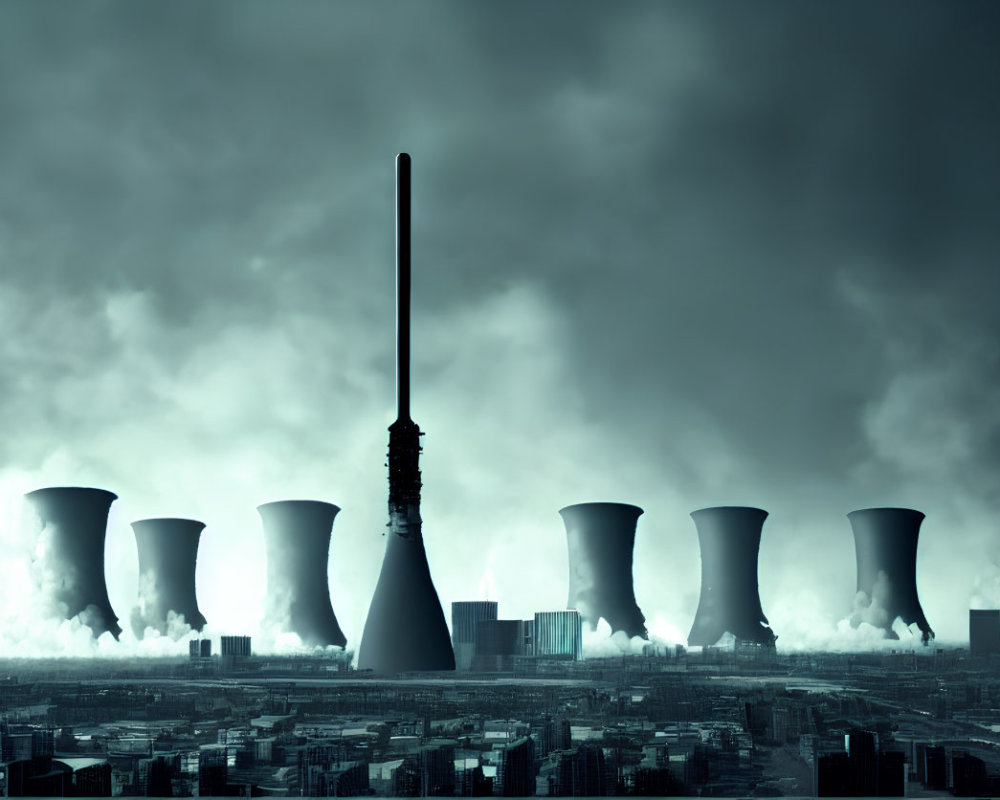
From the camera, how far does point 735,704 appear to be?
15.0m

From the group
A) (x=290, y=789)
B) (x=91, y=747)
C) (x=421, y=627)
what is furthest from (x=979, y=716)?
(x=91, y=747)

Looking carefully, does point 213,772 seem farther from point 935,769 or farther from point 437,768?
point 935,769

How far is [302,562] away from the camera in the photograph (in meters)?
19.1

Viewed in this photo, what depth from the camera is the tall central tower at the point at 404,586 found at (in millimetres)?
12977

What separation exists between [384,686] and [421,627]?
0.77 metres

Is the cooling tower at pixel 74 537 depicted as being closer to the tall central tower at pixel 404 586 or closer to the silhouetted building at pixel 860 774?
the tall central tower at pixel 404 586

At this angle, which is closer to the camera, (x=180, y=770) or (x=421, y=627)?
(x=180, y=770)

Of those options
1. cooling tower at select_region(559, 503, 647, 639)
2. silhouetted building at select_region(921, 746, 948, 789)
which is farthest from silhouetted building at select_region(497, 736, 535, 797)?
cooling tower at select_region(559, 503, 647, 639)

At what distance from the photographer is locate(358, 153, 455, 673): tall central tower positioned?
13.0 metres

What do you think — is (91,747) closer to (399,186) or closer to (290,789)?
(290,789)

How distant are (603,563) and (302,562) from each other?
4548 mm

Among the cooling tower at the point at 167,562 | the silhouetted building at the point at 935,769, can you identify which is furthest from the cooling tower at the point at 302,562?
the silhouetted building at the point at 935,769

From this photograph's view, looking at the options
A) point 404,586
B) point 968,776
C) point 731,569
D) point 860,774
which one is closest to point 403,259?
point 404,586

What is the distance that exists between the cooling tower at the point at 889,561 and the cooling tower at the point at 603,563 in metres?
3.50
